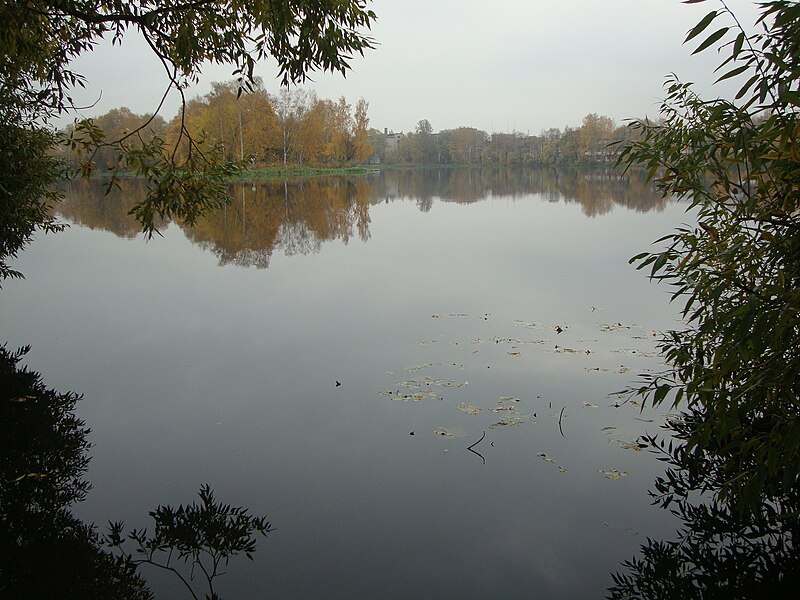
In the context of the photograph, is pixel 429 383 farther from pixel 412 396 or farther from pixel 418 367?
pixel 418 367

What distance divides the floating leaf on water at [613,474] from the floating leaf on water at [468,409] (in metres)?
1.30

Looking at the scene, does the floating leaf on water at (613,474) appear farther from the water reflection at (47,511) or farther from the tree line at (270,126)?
the tree line at (270,126)

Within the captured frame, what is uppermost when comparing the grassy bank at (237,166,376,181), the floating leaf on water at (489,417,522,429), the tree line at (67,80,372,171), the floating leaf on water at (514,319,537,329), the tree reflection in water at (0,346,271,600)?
the tree line at (67,80,372,171)

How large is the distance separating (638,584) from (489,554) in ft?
2.68

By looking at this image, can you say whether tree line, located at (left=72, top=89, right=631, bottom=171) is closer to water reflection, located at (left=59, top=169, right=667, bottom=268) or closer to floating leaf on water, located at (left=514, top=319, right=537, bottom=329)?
water reflection, located at (left=59, top=169, right=667, bottom=268)

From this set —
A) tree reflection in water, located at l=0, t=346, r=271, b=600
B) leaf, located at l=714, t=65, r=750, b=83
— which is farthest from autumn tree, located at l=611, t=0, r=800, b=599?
tree reflection in water, located at l=0, t=346, r=271, b=600

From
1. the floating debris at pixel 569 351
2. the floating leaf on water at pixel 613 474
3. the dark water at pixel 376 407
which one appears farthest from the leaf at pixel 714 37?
the floating debris at pixel 569 351

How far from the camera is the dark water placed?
12.0 ft

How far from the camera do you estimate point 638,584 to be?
333 cm

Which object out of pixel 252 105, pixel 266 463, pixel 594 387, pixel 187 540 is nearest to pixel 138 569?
pixel 187 540

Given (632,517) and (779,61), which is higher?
(779,61)

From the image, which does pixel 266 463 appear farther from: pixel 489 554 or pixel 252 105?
pixel 252 105

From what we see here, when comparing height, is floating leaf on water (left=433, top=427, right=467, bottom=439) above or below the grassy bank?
below

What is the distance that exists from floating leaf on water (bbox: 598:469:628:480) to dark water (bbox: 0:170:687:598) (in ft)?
0.04
